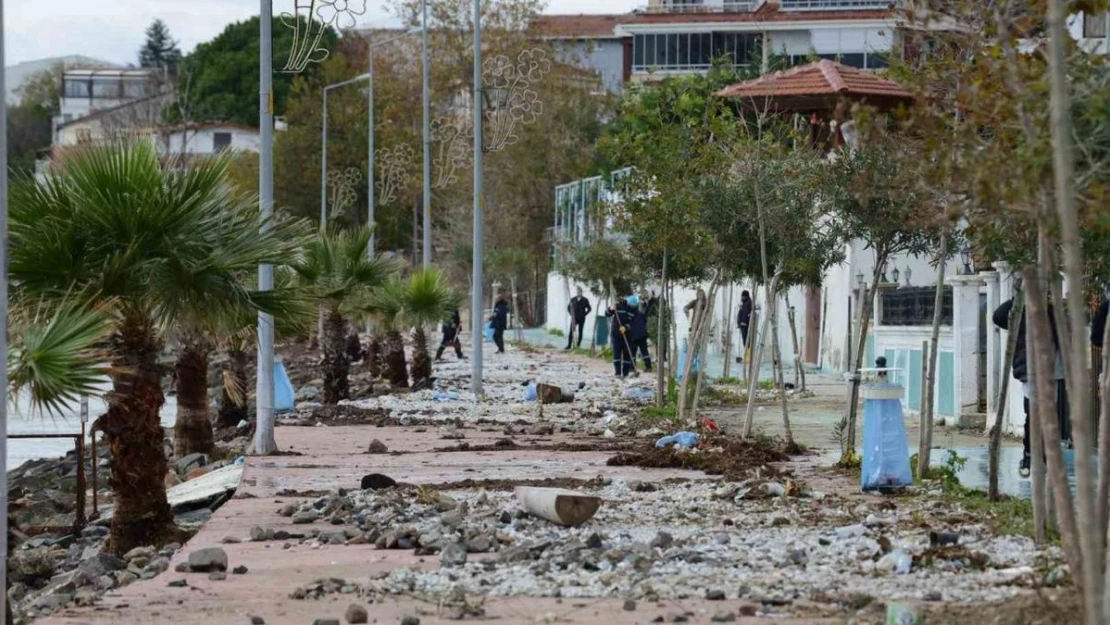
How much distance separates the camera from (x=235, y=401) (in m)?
26.4

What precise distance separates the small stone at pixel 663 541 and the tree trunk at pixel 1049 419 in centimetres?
327

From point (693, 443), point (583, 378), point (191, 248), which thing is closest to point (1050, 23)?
point (191, 248)

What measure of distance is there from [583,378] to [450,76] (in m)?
37.3

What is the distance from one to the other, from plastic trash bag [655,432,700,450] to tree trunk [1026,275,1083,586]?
10.4 meters

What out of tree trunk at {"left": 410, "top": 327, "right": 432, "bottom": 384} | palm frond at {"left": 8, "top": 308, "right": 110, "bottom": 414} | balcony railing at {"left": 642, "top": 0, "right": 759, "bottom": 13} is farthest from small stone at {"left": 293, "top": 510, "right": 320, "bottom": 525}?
balcony railing at {"left": 642, "top": 0, "right": 759, "bottom": 13}

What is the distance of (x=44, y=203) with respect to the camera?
1398 cm

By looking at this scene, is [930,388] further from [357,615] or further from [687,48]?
[687,48]

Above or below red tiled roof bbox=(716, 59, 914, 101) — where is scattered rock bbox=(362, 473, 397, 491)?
below

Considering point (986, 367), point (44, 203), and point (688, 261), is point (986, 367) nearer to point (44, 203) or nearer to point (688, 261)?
point (688, 261)

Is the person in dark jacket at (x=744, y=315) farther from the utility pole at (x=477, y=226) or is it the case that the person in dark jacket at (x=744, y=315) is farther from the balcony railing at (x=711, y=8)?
the balcony railing at (x=711, y=8)

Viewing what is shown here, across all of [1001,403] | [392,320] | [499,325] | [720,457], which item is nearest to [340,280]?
[392,320]

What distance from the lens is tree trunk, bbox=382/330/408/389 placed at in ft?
110

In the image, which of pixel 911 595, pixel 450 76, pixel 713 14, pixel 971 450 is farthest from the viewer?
pixel 713 14

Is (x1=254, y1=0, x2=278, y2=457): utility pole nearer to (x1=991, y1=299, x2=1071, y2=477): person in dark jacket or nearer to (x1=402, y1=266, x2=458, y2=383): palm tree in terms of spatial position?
(x1=991, y1=299, x2=1071, y2=477): person in dark jacket
